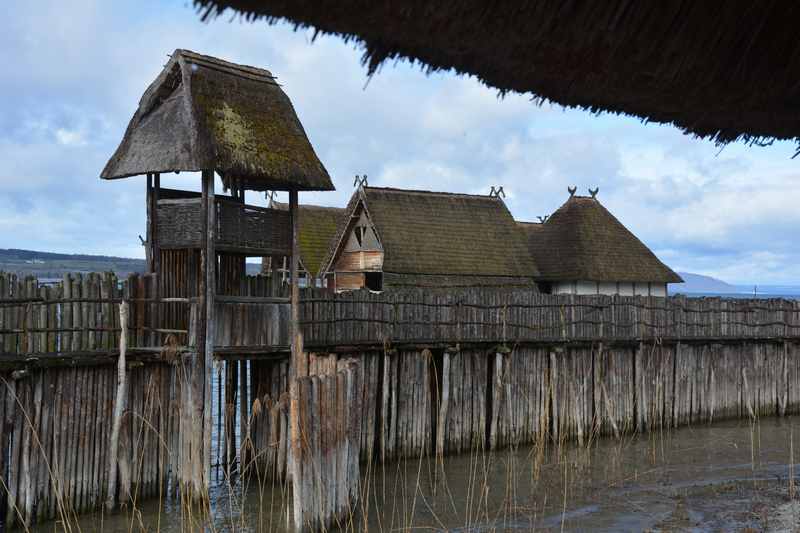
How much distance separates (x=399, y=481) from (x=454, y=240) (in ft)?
39.5

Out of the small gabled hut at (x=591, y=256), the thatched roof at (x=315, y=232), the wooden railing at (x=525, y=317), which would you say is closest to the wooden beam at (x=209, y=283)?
the wooden railing at (x=525, y=317)

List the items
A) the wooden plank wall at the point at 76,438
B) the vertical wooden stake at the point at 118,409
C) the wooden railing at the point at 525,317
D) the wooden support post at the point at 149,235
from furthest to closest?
the wooden railing at the point at 525,317 → the wooden support post at the point at 149,235 → the vertical wooden stake at the point at 118,409 → the wooden plank wall at the point at 76,438

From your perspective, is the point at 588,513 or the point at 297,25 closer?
the point at 297,25

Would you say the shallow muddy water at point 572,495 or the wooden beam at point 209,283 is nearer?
the shallow muddy water at point 572,495

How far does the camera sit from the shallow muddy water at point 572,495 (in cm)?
1214

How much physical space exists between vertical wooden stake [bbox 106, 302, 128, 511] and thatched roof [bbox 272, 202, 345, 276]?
2041cm

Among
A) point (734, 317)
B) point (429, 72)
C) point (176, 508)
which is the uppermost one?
point (429, 72)

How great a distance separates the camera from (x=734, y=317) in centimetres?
2217

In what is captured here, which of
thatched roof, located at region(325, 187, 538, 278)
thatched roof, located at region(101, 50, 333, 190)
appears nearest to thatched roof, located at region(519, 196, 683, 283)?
thatched roof, located at region(325, 187, 538, 278)

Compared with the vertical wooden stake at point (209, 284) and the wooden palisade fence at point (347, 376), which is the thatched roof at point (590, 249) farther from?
the vertical wooden stake at point (209, 284)

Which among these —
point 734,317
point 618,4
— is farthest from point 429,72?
point 734,317

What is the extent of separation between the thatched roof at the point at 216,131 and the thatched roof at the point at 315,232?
60.4 ft

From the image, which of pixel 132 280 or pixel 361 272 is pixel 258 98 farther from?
pixel 361 272

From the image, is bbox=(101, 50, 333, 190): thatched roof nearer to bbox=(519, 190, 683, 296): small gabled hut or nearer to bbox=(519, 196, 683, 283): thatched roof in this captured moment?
bbox=(519, 190, 683, 296): small gabled hut
